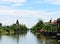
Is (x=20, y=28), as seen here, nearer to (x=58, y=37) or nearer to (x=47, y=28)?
(x=47, y=28)

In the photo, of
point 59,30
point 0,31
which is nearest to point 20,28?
point 0,31

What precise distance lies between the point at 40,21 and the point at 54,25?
6183 cm

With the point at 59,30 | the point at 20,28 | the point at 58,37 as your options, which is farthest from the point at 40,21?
the point at 58,37

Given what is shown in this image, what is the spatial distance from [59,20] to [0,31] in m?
57.3

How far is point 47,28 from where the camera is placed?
112 metres

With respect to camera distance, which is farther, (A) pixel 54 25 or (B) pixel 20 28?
(B) pixel 20 28

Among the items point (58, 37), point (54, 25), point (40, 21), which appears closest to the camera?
point (58, 37)

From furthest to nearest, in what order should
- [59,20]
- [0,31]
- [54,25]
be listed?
1. [0,31]
2. [54,25]
3. [59,20]

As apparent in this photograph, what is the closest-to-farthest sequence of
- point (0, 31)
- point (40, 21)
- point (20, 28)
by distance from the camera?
point (0, 31) → point (40, 21) → point (20, 28)

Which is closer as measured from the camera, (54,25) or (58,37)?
(58,37)

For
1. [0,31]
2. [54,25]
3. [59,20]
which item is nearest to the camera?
[59,20]

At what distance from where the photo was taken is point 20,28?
19025 centimetres

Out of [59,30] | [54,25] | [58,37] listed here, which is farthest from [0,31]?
[58,37]

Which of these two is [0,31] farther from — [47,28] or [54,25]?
[54,25]
